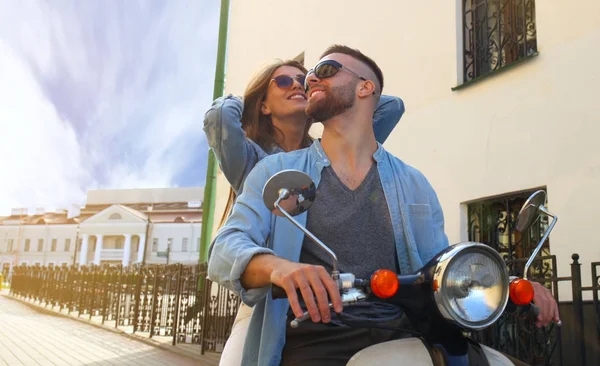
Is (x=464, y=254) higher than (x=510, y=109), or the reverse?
(x=510, y=109)

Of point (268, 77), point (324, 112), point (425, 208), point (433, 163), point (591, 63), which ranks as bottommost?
point (425, 208)

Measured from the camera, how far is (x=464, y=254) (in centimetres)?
140

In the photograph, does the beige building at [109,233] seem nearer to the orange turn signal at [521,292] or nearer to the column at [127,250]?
the column at [127,250]

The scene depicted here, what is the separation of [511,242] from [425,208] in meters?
5.33

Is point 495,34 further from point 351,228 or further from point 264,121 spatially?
point 351,228

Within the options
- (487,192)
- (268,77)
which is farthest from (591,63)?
(268,77)

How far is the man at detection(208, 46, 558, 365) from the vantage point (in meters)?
1.51

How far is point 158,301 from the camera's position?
1315 centimetres

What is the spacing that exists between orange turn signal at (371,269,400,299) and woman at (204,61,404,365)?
4.03 ft

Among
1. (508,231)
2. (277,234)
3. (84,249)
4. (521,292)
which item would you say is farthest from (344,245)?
(84,249)

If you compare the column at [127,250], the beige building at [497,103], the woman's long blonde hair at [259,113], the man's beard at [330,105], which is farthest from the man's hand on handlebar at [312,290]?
the column at [127,250]

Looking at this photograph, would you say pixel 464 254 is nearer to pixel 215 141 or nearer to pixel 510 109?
pixel 215 141

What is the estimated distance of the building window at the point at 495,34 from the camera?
7.22 meters

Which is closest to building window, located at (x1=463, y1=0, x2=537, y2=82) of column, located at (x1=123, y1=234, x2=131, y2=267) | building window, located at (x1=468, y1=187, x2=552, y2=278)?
building window, located at (x1=468, y1=187, x2=552, y2=278)
